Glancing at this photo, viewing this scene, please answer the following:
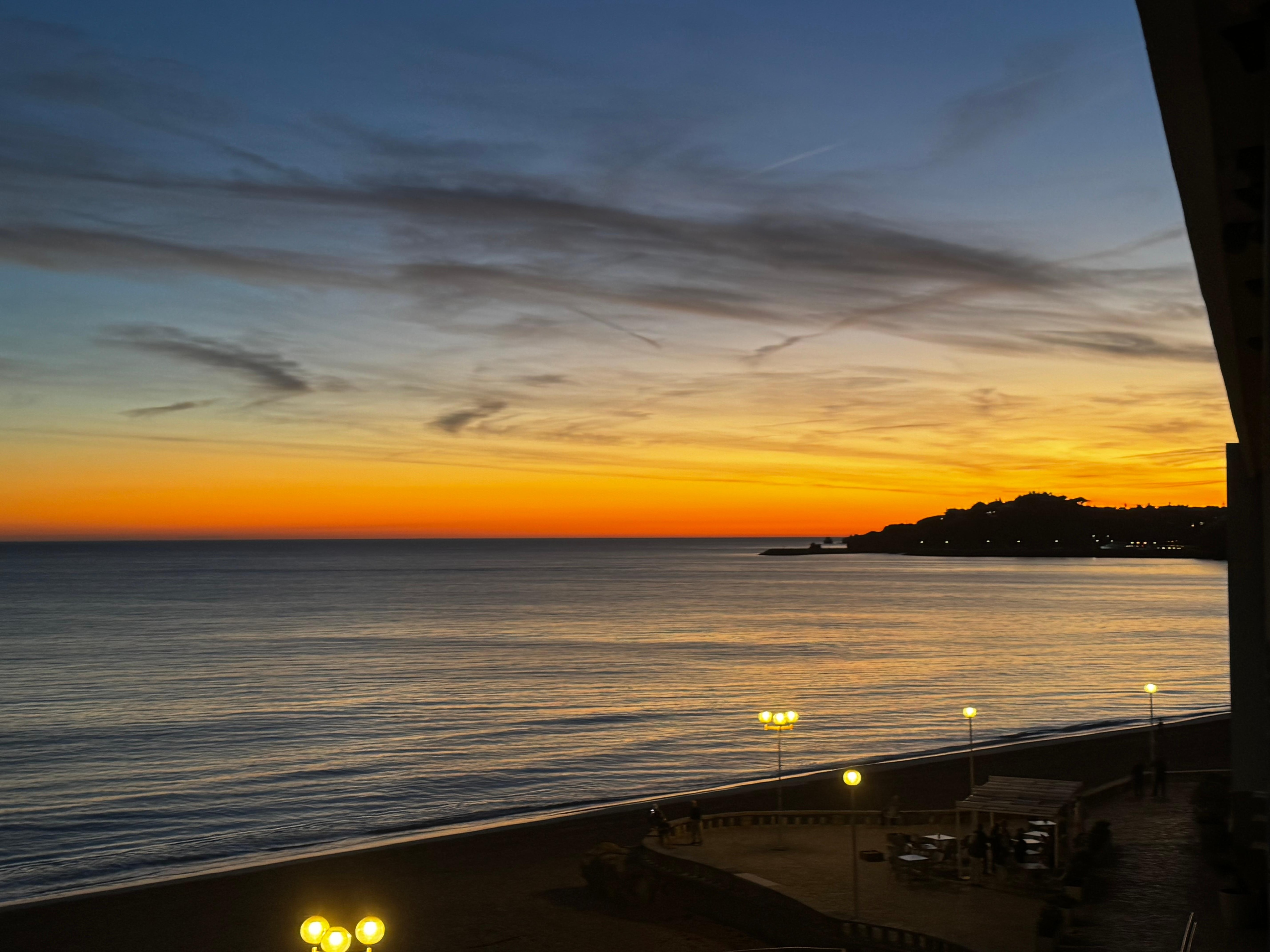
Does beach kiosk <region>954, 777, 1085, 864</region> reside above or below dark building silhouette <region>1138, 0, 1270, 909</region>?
below

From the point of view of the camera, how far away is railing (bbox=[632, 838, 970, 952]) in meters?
15.2

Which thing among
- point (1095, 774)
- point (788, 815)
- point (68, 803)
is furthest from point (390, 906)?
point (1095, 774)

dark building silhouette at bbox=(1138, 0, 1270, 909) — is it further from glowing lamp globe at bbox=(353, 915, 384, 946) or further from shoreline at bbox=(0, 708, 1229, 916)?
shoreline at bbox=(0, 708, 1229, 916)

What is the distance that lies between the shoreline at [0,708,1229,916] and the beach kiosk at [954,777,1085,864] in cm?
1327

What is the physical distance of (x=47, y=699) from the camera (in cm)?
5628

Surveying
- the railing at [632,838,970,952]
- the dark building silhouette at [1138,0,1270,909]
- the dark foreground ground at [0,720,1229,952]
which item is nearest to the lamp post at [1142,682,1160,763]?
the dark foreground ground at [0,720,1229,952]

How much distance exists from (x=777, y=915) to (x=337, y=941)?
973cm

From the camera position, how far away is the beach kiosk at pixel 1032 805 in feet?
60.3

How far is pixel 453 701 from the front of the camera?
56781 millimetres

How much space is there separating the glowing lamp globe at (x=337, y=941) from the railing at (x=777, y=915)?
864cm

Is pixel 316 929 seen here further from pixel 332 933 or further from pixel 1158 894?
pixel 1158 894

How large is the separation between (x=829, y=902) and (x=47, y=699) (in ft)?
171

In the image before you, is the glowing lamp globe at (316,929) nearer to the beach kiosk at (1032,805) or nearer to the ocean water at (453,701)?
the beach kiosk at (1032,805)

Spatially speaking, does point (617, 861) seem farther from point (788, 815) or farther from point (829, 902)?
point (829, 902)
